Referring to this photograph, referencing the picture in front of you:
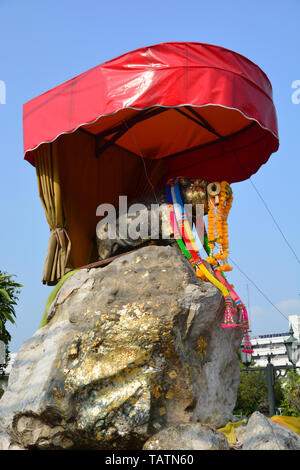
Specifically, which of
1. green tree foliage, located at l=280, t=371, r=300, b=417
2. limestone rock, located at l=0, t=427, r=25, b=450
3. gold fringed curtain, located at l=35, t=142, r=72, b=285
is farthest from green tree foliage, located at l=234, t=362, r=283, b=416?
limestone rock, located at l=0, t=427, r=25, b=450

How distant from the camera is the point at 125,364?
14.9ft

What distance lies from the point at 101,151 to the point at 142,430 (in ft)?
12.5

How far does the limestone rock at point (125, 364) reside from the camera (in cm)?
446

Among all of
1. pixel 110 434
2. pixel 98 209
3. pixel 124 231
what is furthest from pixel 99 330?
pixel 98 209

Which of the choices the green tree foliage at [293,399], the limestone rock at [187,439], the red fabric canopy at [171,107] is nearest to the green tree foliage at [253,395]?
the green tree foliage at [293,399]

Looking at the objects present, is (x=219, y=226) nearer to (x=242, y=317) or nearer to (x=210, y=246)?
(x=210, y=246)

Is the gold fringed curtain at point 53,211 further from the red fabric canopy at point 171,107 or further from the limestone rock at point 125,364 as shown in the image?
the limestone rock at point 125,364

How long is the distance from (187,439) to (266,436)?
92 cm

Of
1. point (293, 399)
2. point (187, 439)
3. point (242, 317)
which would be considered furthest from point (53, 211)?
point (293, 399)

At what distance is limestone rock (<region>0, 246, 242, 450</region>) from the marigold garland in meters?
0.51

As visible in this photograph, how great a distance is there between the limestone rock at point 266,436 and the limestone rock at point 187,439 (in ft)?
1.51

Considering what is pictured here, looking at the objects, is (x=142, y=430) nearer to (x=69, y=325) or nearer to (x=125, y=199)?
(x=69, y=325)

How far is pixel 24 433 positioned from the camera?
4758 millimetres
